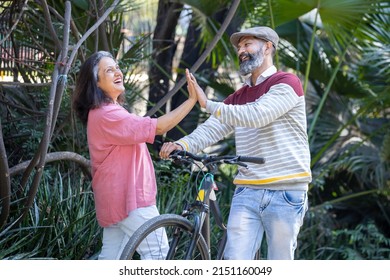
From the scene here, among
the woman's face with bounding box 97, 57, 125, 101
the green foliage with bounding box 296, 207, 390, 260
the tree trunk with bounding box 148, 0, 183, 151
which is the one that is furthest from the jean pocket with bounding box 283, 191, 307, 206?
the tree trunk with bounding box 148, 0, 183, 151

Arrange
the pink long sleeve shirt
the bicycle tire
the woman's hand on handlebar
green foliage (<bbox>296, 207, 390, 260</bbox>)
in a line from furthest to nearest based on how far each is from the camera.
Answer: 1. green foliage (<bbox>296, 207, 390, 260</bbox>)
2. the woman's hand on handlebar
3. the pink long sleeve shirt
4. the bicycle tire

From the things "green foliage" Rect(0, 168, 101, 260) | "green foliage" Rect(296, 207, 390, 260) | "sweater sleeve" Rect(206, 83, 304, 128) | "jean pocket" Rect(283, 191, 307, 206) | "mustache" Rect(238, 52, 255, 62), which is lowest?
"green foliage" Rect(296, 207, 390, 260)

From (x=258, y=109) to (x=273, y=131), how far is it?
0.24 m

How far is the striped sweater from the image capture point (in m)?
4.37

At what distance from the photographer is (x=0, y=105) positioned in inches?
272

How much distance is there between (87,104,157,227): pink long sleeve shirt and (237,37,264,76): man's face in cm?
62

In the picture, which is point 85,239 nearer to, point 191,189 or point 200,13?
point 191,189

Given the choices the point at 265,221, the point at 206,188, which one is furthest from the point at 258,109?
the point at 265,221

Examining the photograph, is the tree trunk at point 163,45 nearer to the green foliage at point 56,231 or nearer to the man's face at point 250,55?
the green foliage at point 56,231

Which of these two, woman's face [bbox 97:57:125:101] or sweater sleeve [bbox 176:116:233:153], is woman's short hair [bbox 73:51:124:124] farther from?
sweater sleeve [bbox 176:116:233:153]

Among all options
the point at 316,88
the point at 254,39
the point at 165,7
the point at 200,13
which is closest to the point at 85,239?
the point at 254,39

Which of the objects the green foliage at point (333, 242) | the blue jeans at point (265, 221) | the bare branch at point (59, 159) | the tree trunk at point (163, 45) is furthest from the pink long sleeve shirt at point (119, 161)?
the green foliage at point (333, 242)

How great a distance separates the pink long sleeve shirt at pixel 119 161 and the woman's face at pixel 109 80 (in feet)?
0.32
